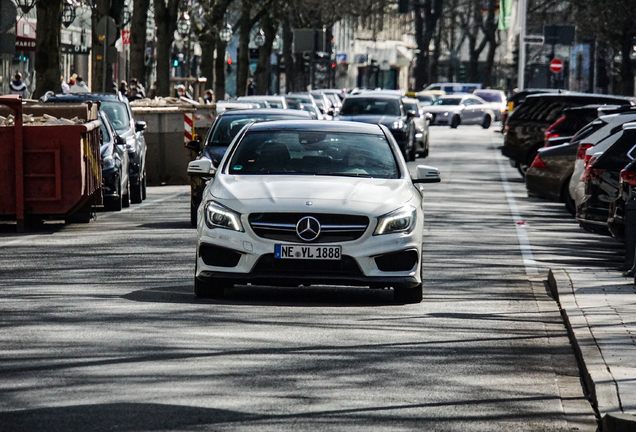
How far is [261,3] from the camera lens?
6378 cm

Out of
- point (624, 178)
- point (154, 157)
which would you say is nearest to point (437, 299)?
point (624, 178)

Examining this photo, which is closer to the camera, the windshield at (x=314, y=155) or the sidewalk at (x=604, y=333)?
the sidewalk at (x=604, y=333)

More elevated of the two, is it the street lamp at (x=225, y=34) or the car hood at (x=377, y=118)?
the street lamp at (x=225, y=34)

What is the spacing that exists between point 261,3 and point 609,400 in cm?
5738

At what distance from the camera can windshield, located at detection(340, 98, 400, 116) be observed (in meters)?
40.2

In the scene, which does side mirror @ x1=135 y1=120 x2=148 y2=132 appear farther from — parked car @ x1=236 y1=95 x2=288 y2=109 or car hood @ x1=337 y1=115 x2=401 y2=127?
car hood @ x1=337 y1=115 x2=401 y2=127

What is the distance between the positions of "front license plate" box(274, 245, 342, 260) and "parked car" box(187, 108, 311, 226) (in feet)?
23.2

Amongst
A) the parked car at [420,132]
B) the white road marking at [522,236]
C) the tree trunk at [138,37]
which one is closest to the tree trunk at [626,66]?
the parked car at [420,132]

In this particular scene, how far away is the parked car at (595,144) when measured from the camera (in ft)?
59.9

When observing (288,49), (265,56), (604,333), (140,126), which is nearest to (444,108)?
(288,49)

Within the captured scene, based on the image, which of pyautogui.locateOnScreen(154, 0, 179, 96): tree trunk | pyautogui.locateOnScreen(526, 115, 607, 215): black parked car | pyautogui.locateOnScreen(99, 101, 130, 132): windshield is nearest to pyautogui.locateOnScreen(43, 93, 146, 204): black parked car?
pyautogui.locateOnScreen(99, 101, 130, 132): windshield

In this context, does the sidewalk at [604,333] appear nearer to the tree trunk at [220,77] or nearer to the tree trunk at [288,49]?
the tree trunk at [220,77]

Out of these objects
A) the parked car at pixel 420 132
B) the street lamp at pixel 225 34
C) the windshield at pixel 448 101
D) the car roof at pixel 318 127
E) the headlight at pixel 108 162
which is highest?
the street lamp at pixel 225 34

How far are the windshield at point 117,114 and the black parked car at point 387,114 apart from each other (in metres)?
14.8
